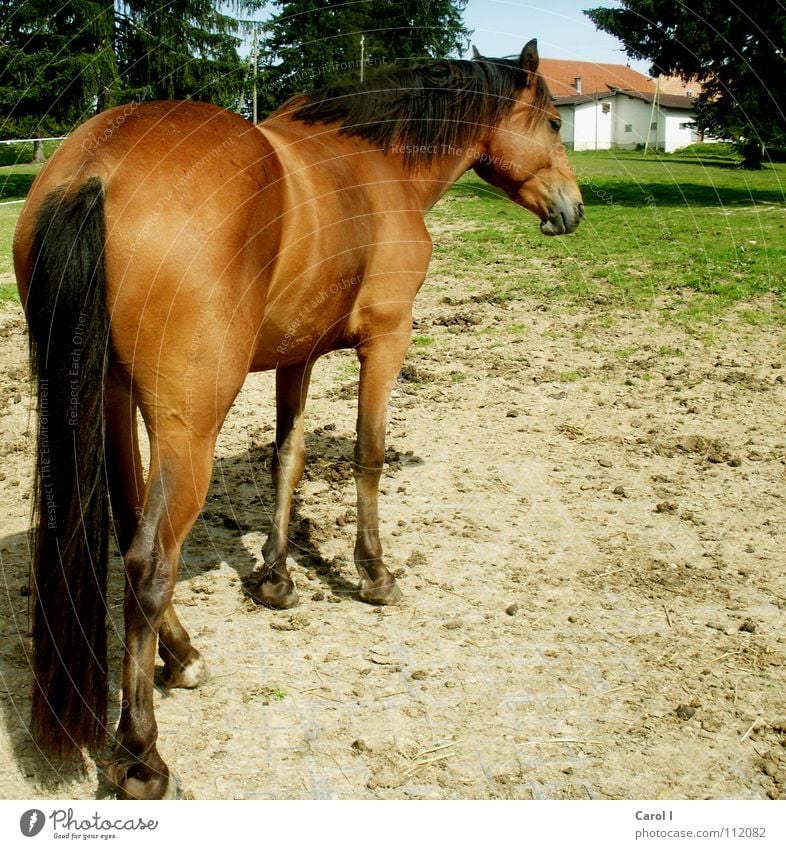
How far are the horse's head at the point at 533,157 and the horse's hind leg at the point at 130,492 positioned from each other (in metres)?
2.88

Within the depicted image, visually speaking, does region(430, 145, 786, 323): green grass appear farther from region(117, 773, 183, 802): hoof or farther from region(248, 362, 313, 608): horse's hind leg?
region(117, 773, 183, 802): hoof

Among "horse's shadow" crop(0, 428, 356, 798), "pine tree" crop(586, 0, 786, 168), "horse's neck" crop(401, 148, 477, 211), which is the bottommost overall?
"horse's shadow" crop(0, 428, 356, 798)

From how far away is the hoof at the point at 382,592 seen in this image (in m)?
4.73

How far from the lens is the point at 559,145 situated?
17.2 feet

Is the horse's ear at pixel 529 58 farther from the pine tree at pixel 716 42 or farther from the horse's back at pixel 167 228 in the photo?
the pine tree at pixel 716 42

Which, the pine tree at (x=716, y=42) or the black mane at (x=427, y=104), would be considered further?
the pine tree at (x=716, y=42)

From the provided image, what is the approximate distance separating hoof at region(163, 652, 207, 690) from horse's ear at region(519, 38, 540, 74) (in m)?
3.79

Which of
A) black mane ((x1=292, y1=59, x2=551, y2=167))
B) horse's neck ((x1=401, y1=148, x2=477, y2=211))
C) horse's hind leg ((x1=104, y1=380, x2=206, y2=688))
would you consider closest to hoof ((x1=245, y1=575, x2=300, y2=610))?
horse's hind leg ((x1=104, y1=380, x2=206, y2=688))

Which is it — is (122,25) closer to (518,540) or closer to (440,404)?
(440,404)

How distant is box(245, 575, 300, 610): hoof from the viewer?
468cm

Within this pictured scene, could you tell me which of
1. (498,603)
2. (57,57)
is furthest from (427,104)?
(57,57)

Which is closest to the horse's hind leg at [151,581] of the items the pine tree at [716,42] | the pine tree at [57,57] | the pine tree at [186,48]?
the pine tree at [186,48]

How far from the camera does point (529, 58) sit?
16.0 feet

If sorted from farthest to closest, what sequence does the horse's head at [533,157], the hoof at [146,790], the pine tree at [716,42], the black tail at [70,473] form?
the pine tree at [716,42], the horse's head at [533,157], the hoof at [146,790], the black tail at [70,473]
